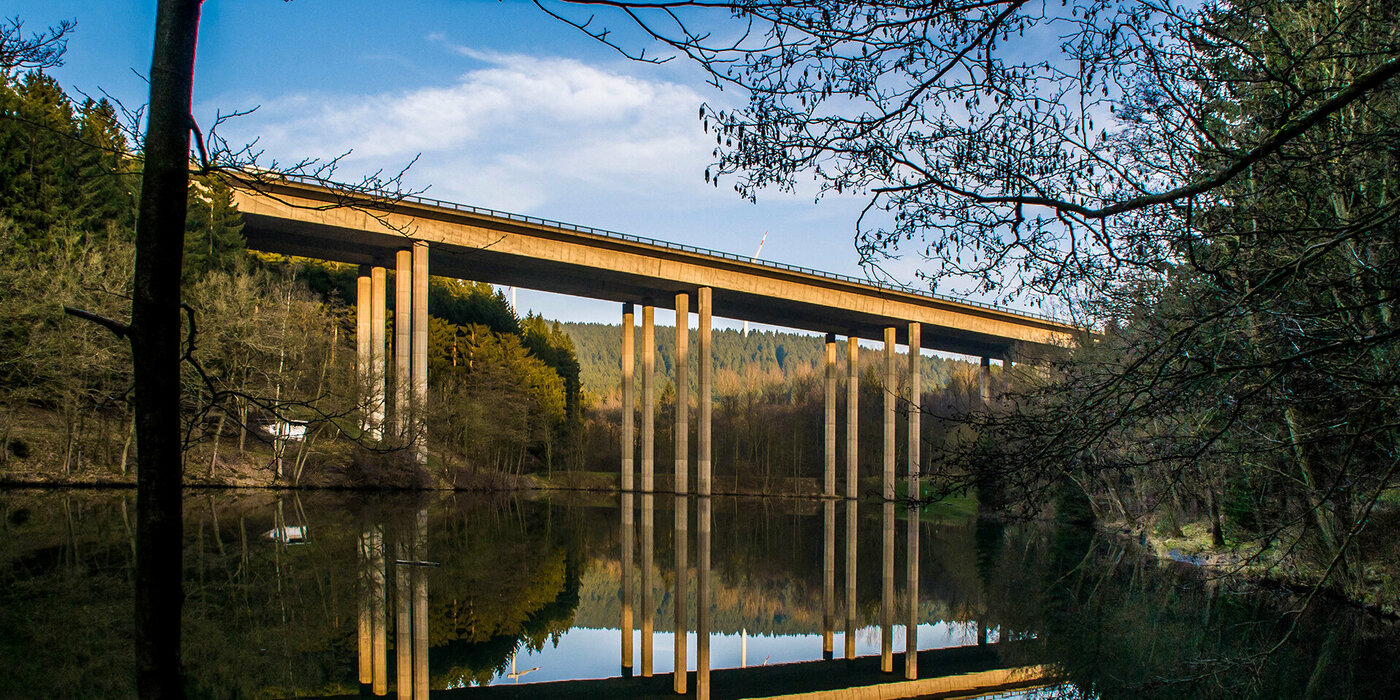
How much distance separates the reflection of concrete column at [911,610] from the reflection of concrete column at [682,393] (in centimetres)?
2552

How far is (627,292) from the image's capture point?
56.2 m

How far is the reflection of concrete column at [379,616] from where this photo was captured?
28.5 feet

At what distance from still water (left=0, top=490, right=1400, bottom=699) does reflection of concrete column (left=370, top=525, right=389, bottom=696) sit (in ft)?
0.14

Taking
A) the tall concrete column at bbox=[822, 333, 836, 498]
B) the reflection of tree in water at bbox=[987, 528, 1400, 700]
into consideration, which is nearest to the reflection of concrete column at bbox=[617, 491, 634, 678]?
the reflection of tree in water at bbox=[987, 528, 1400, 700]

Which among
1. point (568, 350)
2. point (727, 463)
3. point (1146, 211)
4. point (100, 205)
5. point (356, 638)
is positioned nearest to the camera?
point (1146, 211)

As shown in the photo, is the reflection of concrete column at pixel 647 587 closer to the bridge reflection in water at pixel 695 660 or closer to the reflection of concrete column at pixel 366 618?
the bridge reflection in water at pixel 695 660

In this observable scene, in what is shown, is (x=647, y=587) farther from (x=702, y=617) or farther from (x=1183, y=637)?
(x=1183, y=637)

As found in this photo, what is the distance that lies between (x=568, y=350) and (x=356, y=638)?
73.7 m

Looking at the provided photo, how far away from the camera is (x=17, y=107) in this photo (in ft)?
114

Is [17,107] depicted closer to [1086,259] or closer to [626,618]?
[626,618]

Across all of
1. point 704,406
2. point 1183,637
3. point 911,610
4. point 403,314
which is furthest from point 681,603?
point 704,406

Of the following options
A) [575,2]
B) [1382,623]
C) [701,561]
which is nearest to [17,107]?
[701,561]

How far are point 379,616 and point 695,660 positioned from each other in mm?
3836

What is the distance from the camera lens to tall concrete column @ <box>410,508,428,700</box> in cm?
870
